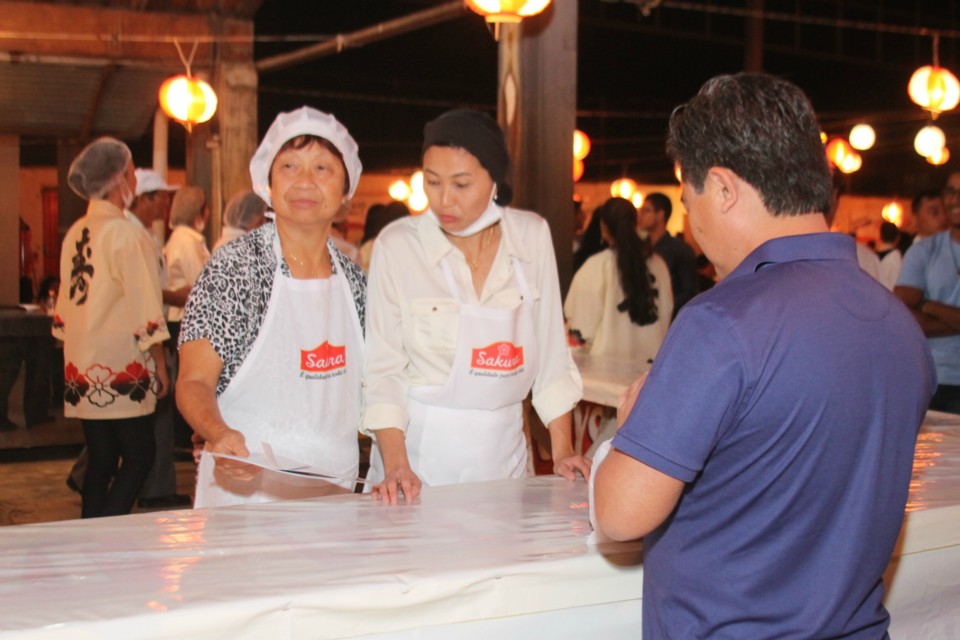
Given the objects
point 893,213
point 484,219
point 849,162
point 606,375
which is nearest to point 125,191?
point 606,375

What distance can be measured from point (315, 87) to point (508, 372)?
1549cm

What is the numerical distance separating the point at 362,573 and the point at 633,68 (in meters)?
19.0

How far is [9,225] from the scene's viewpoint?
38.7ft

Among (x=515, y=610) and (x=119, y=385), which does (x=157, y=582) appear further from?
(x=119, y=385)

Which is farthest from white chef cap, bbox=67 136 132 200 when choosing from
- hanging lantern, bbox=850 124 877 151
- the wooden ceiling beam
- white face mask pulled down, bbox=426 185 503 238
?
hanging lantern, bbox=850 124 877 151

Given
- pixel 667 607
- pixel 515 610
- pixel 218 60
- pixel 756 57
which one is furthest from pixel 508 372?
pixel 756 57

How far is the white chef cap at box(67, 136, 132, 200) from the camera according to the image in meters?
4.30

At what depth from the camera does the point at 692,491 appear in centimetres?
136

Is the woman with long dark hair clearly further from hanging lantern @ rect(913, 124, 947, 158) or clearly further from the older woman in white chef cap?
hanging lantern @ rect(913, 124, 947, 158)

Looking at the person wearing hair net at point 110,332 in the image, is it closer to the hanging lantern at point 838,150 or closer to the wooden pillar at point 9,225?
the wooden pillar at point 9,225

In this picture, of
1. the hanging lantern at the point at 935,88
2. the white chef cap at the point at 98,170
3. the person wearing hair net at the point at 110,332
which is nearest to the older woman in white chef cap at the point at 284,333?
the person wearing hair net at the point at 110,332

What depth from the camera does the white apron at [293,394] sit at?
2410 mm

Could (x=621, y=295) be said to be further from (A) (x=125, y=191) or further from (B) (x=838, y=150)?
(B) (x=838, y=150)

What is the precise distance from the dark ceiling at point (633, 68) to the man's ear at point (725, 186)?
605 inches
